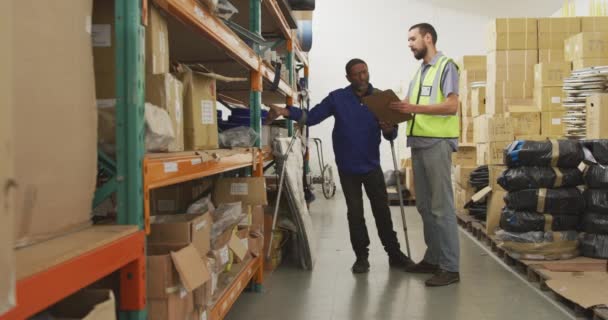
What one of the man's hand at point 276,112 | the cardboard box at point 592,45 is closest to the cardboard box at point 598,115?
the cardboard box at point 592,45

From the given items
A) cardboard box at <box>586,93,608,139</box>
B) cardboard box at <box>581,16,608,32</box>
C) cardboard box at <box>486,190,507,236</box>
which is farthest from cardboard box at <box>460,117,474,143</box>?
cardboard box at <box>586,93,608,139</box>

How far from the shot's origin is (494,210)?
500 centimetres

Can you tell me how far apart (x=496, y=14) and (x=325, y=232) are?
7.80m

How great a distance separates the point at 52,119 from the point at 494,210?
4519mm

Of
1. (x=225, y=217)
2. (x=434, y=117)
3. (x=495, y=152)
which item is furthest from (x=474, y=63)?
(x=225, y=217)

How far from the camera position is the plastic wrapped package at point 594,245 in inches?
152

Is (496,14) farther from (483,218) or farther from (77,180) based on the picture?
(77,180)

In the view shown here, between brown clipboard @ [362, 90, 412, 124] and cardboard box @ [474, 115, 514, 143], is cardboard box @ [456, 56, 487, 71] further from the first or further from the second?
brown clipboard @ [362, 90, 412, 124]

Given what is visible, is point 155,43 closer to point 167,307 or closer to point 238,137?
point 167,307

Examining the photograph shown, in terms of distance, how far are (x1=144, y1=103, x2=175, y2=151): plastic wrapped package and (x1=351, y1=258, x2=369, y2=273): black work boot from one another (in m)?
2.61

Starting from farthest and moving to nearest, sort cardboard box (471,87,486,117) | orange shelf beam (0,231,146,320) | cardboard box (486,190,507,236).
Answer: cardboard box (471,87,486,117), cardboard box (486,190,507,236), orange shelf beam (0,231,146,320)

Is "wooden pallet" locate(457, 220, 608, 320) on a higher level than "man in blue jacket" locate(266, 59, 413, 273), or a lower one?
lower

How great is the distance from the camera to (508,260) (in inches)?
173

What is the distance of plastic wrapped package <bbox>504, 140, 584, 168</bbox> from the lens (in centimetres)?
407
